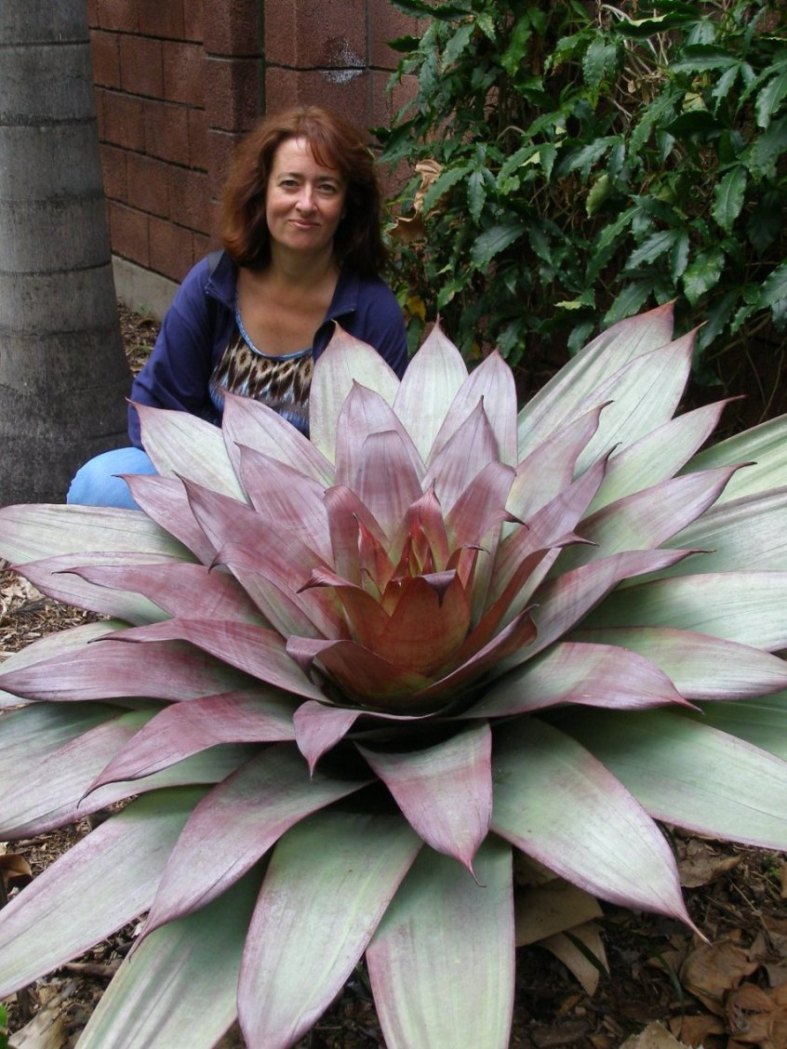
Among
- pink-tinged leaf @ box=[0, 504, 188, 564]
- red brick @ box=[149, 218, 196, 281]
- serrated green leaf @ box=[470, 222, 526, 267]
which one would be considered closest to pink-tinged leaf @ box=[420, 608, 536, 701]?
pink-tinged leaf @ box=[0, 504, 188, 564]

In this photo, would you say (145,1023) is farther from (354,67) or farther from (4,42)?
(354,67)

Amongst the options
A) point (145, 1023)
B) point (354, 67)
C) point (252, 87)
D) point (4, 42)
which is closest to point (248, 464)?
point (145, 1023)

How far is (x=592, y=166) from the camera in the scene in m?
3.24

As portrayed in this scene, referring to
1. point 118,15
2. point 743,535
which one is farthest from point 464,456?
point 118,15

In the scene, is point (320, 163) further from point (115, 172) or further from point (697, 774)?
point (115, 172)

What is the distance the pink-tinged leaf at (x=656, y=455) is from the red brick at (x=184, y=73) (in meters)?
4.50

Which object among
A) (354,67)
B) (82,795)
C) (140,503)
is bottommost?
(82,795)

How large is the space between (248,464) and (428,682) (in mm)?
376

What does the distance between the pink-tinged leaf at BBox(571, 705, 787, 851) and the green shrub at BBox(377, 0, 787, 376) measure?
1.62 metres

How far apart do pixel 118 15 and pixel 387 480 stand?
5.77 m

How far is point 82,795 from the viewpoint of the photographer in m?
1.27

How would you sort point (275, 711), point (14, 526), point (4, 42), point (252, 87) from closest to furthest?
1. point (275, 711)
2. point (14, 526)
3. point (4, 42)
4. point (252, 87)

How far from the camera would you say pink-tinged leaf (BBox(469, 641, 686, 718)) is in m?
1.17

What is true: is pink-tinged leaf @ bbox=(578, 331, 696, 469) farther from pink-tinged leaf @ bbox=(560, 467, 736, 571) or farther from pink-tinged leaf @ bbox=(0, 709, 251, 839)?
pink-tinged leaf @ bbox=(0, 709, 251, 839)
